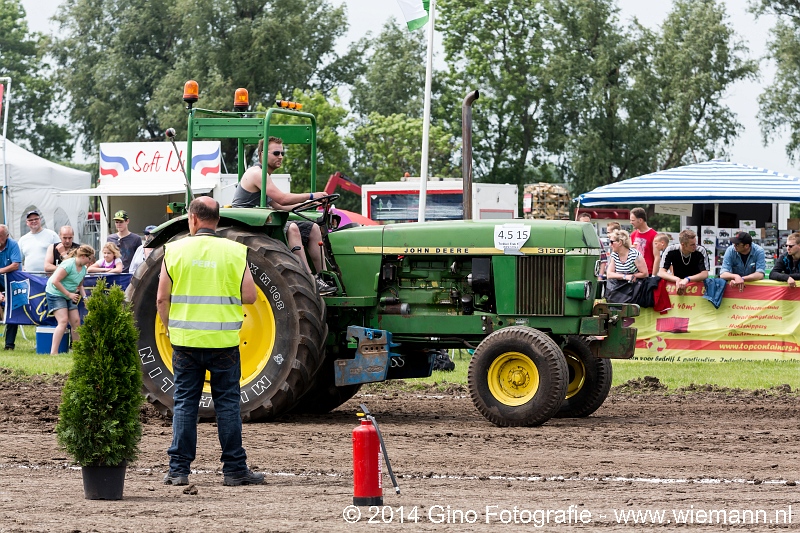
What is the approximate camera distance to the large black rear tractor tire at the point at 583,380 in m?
10.8

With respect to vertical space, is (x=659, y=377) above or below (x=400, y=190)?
below

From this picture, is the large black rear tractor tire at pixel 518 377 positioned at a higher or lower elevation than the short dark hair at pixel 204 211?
lower

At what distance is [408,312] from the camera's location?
420 inches

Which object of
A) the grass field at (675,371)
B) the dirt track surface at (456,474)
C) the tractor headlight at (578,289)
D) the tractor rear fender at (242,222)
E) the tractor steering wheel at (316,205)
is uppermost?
the tractor steering wheel at (316,205)

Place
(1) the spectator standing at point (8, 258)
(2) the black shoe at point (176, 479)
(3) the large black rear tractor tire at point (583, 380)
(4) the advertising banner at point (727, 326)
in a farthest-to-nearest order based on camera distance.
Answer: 1. (1) the spectator standing at point (8, 258)
2. (4) the advertising banner at point (727, 326)
3. (3) the large black rear tractor tire at point (583, 380)
4. (2) the black shoe at point (176, 479)

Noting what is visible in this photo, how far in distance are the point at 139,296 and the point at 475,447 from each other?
3393mm

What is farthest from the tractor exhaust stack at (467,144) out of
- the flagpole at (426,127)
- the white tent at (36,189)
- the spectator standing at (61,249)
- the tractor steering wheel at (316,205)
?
the white tent at (36,189)

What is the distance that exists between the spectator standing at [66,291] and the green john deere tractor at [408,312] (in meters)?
5.96

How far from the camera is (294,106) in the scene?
10648 millimetres

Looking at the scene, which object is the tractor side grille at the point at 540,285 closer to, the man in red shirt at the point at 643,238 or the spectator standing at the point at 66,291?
the man in red shirt at the point at 643,238

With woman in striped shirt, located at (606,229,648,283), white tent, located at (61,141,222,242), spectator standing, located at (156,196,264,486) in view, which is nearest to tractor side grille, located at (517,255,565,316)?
spectator standing, located at (156,196,264,486)

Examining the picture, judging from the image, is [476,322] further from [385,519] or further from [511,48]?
[511,48]

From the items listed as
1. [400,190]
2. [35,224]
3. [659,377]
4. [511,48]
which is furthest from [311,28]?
[659,377]

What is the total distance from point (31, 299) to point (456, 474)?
10.8 metres
